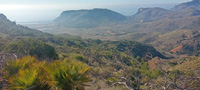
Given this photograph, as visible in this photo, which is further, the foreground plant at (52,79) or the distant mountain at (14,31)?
the distant mountain at (14,31)

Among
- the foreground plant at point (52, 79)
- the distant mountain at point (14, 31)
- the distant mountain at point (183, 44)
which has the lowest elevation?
the distant mountain at point (183, 44)

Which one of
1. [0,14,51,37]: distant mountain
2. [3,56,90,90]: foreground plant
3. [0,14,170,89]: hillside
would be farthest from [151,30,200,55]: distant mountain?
[3,56,90,90]: foreground plant

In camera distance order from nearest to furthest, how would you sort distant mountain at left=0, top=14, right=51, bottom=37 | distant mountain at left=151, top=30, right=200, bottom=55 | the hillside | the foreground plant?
the foreground plant < the hillside < distant mountain at left=0, top=14, right=51, bottom=37 < distant mountain at left=151, top=30, right=200, bottom=55

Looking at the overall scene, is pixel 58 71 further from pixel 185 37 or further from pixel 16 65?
pixel 185 37

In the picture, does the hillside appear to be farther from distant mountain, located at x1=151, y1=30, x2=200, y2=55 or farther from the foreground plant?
distant mountain, located at x1=151, y1=30, x2=200, y2=55

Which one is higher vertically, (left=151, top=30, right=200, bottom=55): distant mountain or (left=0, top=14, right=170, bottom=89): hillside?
(left=0, top=14, right=170, bottom=89): hillside

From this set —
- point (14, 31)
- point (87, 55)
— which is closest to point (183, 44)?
point (87, 55)

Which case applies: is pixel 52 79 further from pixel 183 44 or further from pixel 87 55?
pixel 183 44

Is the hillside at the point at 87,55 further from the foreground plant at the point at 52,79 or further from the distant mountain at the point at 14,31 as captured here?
the distant mountain at the point at 14,31

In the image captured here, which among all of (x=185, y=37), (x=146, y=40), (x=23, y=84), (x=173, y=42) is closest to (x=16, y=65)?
(x=23, y=84)

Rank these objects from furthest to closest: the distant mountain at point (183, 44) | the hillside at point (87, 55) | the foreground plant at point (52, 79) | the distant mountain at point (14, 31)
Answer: the distant mountain at point (183, 44) → the distant mountain at point (14, 31) → the hillside at point (87, 55) → the foreground plant at point (52, 79)

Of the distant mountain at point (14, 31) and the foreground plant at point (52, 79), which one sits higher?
the foreground plant at point (52, 79)

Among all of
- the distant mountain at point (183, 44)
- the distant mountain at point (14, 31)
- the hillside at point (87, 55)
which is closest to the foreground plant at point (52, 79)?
the hillside at point (87, 55)

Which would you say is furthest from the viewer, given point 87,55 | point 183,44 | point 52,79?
point 183,44
